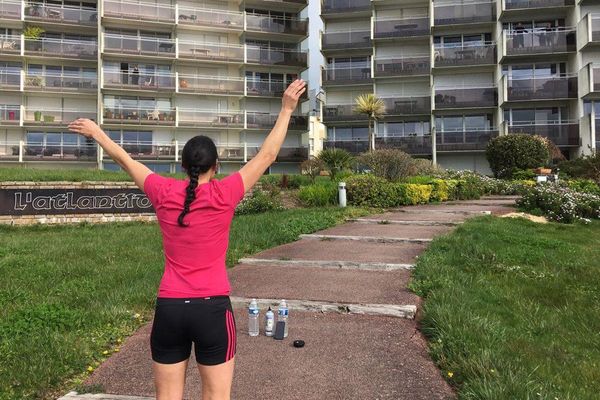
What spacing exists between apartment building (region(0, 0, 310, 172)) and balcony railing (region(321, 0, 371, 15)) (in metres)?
1.86

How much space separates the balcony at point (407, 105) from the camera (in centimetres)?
3666

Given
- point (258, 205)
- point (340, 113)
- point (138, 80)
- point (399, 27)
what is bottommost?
point (258, 205)

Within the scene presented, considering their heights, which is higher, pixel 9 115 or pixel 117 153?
pixel 9 115

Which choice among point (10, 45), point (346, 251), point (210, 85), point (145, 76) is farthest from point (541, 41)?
point (10, 45)

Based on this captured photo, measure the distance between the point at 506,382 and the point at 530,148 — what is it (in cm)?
2468

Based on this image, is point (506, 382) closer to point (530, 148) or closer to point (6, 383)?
point (6, 383)

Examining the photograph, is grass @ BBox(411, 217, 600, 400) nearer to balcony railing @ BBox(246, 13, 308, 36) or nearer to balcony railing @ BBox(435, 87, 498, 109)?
balcony railing @ BBox(435, 87, 498, 109)

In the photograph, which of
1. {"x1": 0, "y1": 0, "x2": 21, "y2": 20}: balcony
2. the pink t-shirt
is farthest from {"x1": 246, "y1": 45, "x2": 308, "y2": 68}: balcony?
the pink t-shirt

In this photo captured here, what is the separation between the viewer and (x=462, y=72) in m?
37.1

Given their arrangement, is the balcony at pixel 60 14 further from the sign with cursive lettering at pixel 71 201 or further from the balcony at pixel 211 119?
the sign with cursive lettering at pixel 71 201

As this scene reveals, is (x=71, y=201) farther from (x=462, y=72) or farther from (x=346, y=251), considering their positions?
(x=462, y=72)

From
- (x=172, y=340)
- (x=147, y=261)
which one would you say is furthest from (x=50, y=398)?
(x=147, y=261)

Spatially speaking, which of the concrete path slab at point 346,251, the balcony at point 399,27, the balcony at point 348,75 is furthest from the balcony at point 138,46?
the concrete path slab at point 346,251

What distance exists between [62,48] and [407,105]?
81.6 ft
